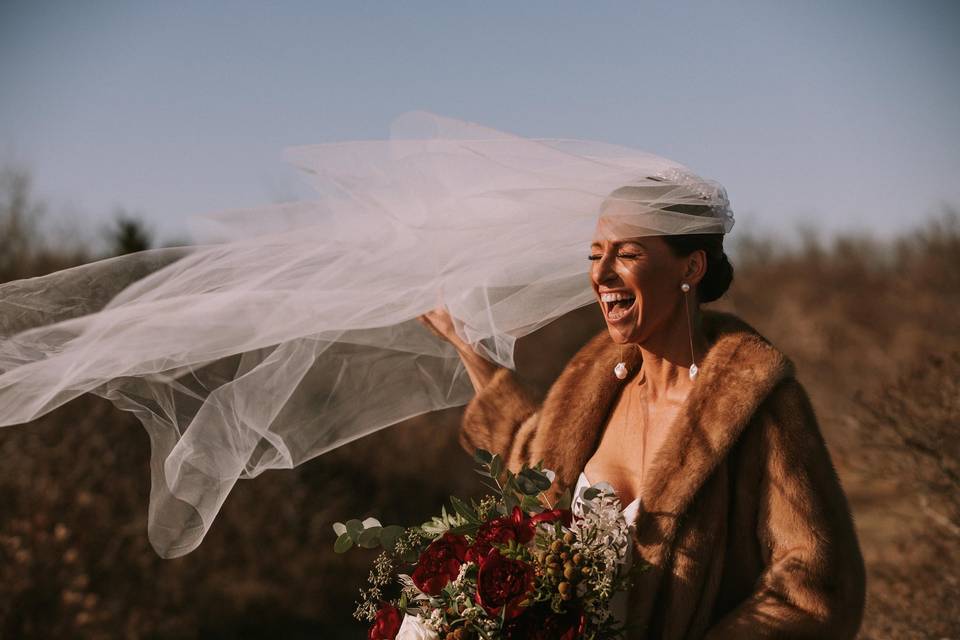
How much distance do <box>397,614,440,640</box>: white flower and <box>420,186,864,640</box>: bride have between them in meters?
0.57

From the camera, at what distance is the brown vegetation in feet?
18.6

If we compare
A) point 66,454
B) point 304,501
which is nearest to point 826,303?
point 304,501

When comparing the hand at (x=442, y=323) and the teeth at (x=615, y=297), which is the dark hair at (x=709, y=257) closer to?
the teeth at (x=615, y=297)

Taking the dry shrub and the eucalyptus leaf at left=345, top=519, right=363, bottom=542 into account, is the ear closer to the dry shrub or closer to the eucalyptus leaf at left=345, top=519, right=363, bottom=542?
the eucalyptus leaf at left=345, top=519, right=363, bottom=542

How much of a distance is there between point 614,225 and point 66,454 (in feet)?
20.4

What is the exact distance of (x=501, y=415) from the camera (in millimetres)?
3506

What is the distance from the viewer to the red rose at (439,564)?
9.02 ft

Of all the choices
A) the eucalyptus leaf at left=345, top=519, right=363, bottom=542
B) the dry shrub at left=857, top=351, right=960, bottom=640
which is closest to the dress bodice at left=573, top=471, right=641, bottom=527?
the eucalyptus leaf at left=345, top=519, right=363, bottom=542

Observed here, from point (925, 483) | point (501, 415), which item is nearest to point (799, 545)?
point (501, 415)

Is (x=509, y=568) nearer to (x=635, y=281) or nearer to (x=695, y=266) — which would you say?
(x=635, y=281)

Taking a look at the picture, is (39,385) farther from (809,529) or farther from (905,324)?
(905,324)

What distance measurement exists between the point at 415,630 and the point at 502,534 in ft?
1.18

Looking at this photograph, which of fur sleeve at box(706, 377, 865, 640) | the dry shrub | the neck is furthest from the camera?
the dry shrub

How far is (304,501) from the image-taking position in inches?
385
